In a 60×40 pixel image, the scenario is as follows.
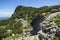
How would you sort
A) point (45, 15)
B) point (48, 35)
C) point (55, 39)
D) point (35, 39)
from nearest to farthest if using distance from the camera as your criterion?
point (55, 39) < point (48, 35) < point (35, 39) < point (45, 15)

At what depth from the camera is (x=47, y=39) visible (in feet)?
246

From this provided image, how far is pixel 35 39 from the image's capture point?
270 ft

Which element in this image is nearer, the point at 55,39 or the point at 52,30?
the point at 55,39

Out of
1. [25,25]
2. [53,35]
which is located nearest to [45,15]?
[53,35]

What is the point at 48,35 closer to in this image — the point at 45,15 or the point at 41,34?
the point at 41,34

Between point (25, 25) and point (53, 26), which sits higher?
point (53, 26)

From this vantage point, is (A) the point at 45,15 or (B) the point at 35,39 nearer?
(B) the point at 35,39

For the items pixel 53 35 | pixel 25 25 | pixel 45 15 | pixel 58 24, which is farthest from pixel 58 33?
pixel 25 25

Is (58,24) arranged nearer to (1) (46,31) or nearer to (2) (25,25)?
(1) (46,31)

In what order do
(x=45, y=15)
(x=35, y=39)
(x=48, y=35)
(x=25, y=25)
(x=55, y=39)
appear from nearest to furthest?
1. (x=55, y=39)
2. (x=48, y=35)
3. (x=35, y=39)
4. (x=45, y=15)
5. (x=25, y=25)

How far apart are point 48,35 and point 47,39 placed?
2472 millimetres

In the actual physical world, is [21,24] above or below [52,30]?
below

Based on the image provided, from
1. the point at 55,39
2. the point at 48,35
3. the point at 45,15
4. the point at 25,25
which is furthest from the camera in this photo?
the point at 25,25

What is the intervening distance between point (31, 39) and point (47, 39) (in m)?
11.1
